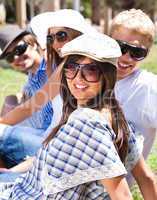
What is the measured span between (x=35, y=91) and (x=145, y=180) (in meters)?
1.43

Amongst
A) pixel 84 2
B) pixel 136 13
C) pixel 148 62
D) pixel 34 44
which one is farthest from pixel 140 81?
pixel 84 2

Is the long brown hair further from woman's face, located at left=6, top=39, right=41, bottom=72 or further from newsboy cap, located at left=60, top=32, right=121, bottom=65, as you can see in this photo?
woman's face, located at left=6, top=39, right=41, bottom=72

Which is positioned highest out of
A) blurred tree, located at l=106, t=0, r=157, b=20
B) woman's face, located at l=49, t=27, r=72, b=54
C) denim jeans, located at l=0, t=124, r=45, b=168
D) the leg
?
woman's face, located at l=49, t=27, r=72, b=54

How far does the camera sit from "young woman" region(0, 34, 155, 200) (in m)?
2.25

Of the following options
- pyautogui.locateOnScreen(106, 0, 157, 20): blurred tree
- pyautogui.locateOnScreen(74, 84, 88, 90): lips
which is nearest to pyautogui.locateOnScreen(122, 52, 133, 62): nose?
pyautogui.locateOnScreen(74, 84, 88, 90): lips

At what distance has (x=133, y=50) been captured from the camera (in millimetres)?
2965

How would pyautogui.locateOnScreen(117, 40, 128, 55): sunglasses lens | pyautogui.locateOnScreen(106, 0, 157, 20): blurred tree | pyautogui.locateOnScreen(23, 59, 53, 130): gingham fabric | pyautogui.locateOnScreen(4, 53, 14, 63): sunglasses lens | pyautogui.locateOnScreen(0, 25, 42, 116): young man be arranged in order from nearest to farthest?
pyautogui.locateOnScreen(117, 40, 128, 55): sunglasses lens < pyautogui.locateOnScreen(23, 59, 53, 130): gingham fabric < pyautogui.locateOnScreen(0, 25, 42, 116): young man < pyautogui.locateOnScreen(4, 53, 14, 63): sunglasses lens < pyautogui.locateOnScreen(106, 0, 157, 20): blurred tree

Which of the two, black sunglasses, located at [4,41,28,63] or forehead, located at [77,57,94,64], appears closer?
forehead, located at [77,57,94,64]

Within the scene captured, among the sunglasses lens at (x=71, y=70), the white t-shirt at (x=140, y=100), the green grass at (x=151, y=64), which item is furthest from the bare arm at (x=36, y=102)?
the green grass at (x=151, y=64)

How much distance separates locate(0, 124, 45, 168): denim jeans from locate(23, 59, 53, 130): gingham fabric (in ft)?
0.86

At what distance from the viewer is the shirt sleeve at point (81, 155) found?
223cm

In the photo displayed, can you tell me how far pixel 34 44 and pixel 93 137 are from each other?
2.12 metres

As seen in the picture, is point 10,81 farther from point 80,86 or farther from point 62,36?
point 80,86

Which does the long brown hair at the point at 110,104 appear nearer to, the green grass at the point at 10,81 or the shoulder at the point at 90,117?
the shoulder at the point at 90,117
